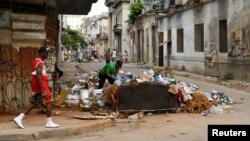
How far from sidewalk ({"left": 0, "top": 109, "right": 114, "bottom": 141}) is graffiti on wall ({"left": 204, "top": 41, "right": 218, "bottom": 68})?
53.9ft

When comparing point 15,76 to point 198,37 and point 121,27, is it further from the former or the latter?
point 121,27

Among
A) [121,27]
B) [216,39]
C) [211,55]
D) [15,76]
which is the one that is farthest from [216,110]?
[121,27]

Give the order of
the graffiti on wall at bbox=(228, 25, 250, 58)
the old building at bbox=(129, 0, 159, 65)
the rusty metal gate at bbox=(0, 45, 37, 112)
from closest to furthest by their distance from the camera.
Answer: the rusty metal gate at bbox=(0, 45, 37, 112)
the graffiti on wall at bbox=(228, 25, 250, 58)
the old building at bbox=(129, 0, 159, 65)

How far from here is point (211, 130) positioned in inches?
264

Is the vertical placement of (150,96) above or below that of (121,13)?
below

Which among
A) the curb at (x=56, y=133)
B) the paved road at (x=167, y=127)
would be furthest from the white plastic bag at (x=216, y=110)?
the curb at (x=56, y=133)

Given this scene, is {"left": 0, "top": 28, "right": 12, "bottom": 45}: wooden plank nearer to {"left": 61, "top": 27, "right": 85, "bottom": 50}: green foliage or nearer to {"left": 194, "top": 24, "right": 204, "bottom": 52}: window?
{"left": 194, "top": 24, "right": 204, "bottom": 52}: window

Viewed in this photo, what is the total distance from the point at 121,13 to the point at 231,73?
44.4 metres

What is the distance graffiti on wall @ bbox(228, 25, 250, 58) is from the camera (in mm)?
21609

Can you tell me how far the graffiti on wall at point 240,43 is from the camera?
21609mm

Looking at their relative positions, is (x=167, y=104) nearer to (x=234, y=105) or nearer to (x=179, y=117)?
(x=179, y=117)

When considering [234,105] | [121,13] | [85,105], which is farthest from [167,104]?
[121,13]

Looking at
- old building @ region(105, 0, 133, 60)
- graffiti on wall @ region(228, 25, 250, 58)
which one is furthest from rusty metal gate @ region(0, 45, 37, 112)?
old building @ region(105, 0, 133, 60)

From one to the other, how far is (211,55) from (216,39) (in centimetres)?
106
